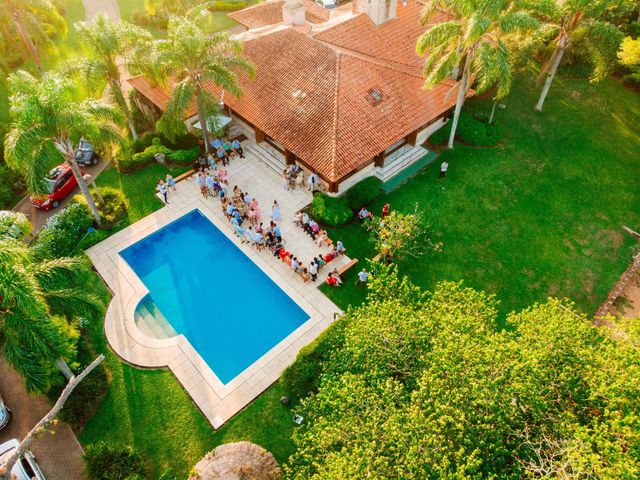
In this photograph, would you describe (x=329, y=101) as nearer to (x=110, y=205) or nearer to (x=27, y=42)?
(x=110, y=205)

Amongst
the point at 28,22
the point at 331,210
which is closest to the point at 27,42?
the point at 28,22

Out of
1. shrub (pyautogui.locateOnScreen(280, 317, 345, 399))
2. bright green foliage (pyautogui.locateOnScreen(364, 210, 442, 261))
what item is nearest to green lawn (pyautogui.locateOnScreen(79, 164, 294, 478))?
shrub (pyautogui.locateOnScreen(280, 317, 345, 399))

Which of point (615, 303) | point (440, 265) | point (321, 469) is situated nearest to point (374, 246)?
point (440, 265)

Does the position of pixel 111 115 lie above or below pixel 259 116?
above

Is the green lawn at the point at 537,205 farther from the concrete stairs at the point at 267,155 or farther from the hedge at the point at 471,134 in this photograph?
the concrete stairs at the point at 267,155

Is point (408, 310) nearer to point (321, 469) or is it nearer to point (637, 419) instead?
point (321, 469)

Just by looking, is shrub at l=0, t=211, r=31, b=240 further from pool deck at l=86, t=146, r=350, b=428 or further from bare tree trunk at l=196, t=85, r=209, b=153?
bare tree trunk at l=196, t=85, r=209, b=153

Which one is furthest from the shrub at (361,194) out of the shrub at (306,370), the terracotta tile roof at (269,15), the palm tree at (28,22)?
the palm tree at (28,22)
